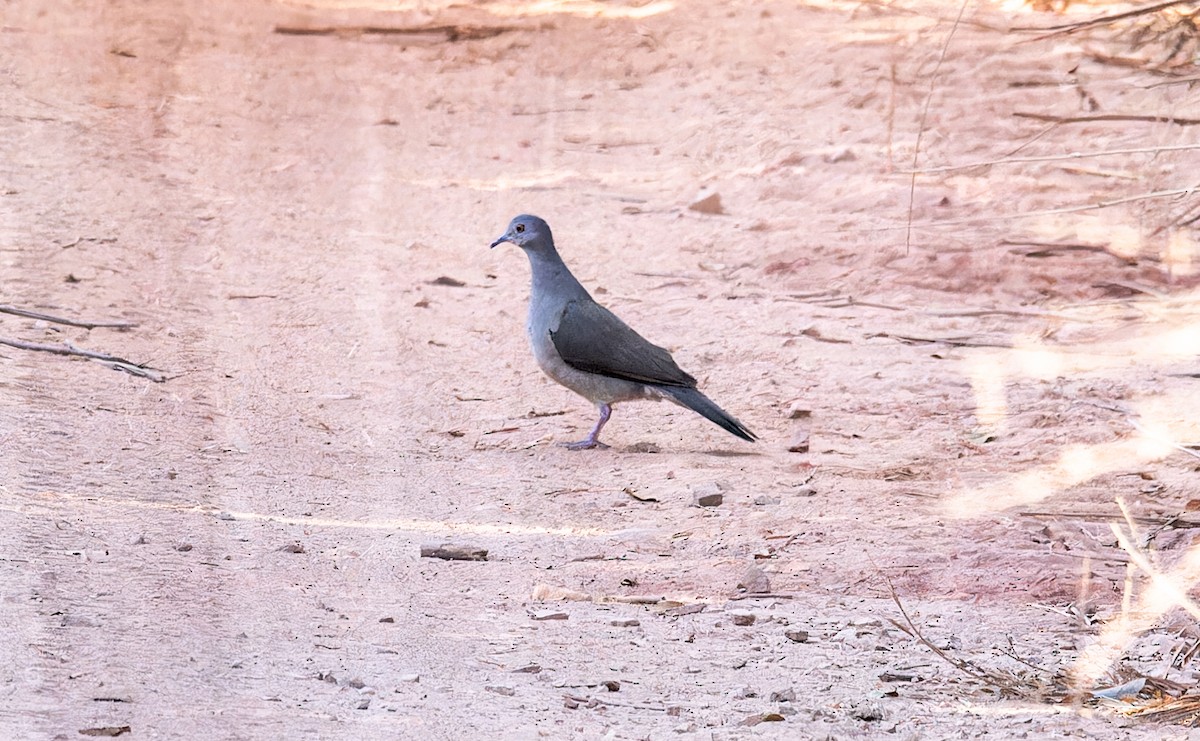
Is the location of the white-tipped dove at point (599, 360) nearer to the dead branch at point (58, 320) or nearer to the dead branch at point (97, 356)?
the dead branch at point (97, 356)

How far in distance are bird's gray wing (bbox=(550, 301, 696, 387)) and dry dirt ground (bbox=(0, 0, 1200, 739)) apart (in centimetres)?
41

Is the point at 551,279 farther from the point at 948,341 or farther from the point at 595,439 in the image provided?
the point at 948,341

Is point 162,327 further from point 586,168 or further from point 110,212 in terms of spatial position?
point 586,168

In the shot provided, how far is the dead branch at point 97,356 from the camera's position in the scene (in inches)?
280

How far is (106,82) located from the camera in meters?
12.2

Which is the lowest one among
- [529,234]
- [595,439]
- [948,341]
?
[595,439]

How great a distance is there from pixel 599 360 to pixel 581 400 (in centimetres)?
97

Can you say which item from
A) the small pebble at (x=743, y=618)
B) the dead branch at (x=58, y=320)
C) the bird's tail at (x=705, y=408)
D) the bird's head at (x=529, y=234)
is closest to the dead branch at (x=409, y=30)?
the bird's head at (x=529, y=234)

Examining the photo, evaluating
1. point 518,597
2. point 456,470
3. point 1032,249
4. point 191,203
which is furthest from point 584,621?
point 191,203

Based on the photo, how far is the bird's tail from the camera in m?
6.78

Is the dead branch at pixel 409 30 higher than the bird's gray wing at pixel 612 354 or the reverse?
higher

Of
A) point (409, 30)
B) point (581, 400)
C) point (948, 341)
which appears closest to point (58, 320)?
point (581, 400)

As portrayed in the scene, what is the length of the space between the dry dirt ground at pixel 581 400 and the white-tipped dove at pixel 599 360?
267mm

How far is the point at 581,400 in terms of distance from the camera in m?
8.05
